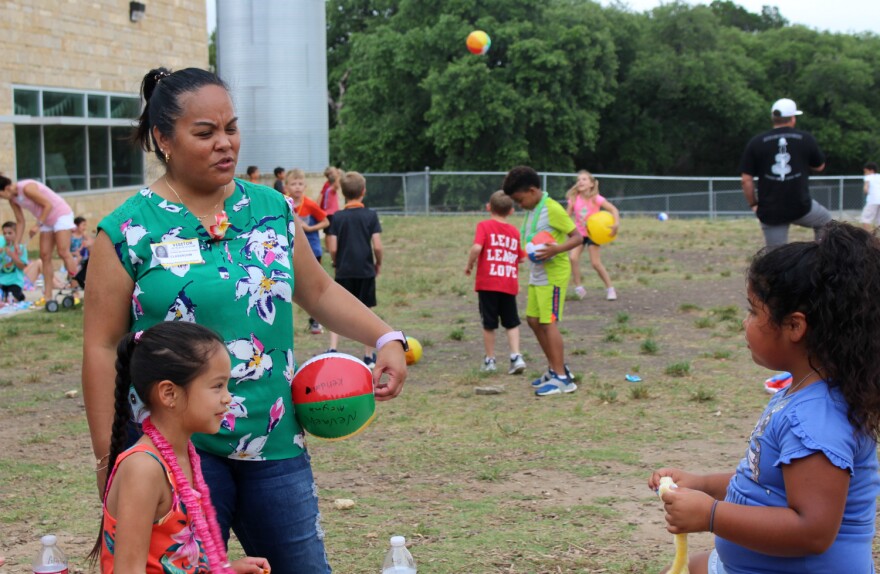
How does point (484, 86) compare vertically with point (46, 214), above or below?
above

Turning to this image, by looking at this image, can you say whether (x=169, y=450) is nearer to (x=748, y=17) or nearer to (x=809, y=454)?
(x=809, y=454)

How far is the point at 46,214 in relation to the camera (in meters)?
13.4

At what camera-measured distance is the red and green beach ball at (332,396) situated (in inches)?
126

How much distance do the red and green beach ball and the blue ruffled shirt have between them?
124 cm

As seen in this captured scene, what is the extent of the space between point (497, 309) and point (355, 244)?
4.89 feet

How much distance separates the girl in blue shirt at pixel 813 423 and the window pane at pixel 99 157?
71.6 feet

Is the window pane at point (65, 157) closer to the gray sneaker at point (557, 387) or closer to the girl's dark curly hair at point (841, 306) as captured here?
the gray sneaker at point (557, 387)

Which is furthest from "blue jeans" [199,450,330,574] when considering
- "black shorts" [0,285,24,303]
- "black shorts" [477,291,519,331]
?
"black shorts" [0,285,24,303]

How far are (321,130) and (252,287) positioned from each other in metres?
24.2

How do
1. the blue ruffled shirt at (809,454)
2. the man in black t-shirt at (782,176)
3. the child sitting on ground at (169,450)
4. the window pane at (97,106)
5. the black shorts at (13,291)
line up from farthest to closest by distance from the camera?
1. the window pane at (97,106)
2. the black shorts at (13,291)
3. the man in black t-shirt at (782,176)
4. the child sitting on ground at (169,450)
5. the blue ruffled shirt at (809,454)

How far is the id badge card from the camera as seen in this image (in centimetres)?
292

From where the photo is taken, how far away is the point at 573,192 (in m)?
13.8

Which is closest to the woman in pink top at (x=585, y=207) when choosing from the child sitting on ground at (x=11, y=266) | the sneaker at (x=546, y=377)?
the sneaker at (x=546, y=377)

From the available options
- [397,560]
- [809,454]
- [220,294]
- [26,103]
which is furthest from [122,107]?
[809,454]
